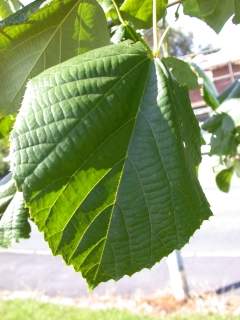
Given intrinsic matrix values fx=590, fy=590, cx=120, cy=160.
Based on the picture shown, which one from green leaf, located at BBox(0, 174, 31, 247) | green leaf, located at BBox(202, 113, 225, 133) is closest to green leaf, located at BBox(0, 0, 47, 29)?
green leaf, located at BBox(0, 174, 31, 247)

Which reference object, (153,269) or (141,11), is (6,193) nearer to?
(141,11)

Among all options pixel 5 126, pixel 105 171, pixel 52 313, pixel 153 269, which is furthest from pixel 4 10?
pixel 153 269

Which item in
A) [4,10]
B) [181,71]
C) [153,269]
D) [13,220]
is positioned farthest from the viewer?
[153,269]

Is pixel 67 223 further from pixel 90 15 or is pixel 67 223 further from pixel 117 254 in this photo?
pixel 90 15

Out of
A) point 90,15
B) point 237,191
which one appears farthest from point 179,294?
point 237,191

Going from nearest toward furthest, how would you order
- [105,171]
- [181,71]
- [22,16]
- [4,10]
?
[105,171] < [22,16] < [4,10] < [181,71]

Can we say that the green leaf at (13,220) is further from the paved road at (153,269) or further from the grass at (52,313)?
the paved road at (153,269)

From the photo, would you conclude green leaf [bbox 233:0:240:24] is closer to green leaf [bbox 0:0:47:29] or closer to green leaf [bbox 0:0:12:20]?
green leaf [bbox 0:0:47:29]

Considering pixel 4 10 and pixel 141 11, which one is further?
pixel 4 10
